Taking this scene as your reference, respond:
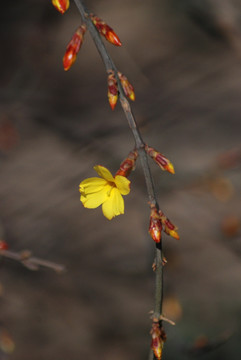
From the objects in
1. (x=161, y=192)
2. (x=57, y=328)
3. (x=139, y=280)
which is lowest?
(x=57, y=328)

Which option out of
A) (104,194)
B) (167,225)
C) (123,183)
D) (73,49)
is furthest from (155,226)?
(73,49)

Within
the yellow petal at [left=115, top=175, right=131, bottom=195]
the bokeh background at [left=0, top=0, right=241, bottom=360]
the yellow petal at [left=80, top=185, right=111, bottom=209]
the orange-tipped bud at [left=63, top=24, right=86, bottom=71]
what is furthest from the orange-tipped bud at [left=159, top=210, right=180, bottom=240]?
the bokeh background at [left=0, top=0, right=241, bottom=360]

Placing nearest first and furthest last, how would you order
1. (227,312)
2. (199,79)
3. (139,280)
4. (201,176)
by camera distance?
(227,312) < (139,280) < (201,176) < (199,79)

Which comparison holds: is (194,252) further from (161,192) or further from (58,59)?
(58,59)

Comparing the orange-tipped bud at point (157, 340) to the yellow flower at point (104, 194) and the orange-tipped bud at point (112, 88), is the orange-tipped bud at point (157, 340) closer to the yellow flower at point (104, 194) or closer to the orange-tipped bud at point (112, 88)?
the yellow flower at point (104, 194)

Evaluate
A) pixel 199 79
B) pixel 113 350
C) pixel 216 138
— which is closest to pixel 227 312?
pixel 113 350

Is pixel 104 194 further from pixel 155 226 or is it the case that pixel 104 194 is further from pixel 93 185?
pixel 155 226

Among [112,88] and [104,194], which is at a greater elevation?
[112,88]
